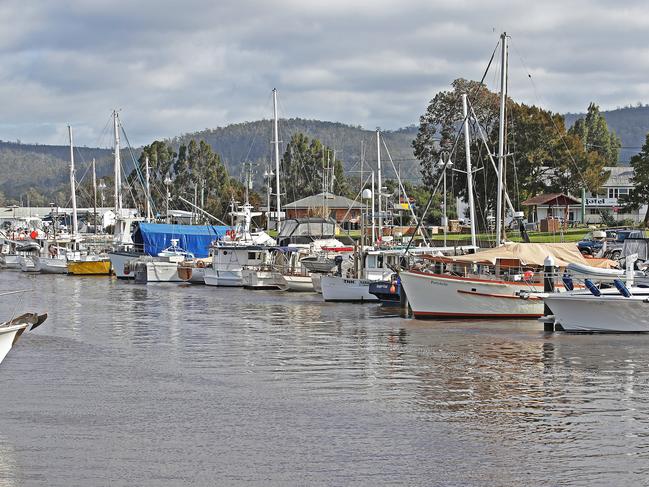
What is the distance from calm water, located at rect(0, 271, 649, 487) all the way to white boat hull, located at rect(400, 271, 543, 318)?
49.8 inches

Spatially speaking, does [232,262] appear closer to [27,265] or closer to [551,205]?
[27,265]

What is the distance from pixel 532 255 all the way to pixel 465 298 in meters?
3.68

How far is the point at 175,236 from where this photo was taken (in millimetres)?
89250

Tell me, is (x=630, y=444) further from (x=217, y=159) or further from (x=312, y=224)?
(x=217, y=159)

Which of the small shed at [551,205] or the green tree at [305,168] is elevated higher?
the green tree at [305,168]

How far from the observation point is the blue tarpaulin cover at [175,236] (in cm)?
8794

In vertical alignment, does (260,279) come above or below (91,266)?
below

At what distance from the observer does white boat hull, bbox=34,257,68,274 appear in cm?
9747

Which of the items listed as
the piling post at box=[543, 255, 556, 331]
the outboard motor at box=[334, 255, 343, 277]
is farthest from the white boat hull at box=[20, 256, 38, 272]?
the piling post at box=[543, 255, 556, 331]

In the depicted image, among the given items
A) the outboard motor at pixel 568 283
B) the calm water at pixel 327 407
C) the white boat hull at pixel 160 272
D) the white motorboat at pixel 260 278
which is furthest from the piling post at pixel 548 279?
the white boat hull at pixel 160 272

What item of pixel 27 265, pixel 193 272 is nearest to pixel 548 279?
pixel 193 272

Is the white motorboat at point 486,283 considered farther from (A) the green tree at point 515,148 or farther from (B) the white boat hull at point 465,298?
(A) the green tree at point 515,148

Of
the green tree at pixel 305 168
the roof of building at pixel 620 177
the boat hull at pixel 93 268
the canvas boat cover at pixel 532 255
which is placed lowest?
the boat hull at pixel 93 268

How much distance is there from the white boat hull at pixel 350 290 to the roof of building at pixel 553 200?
175ft
